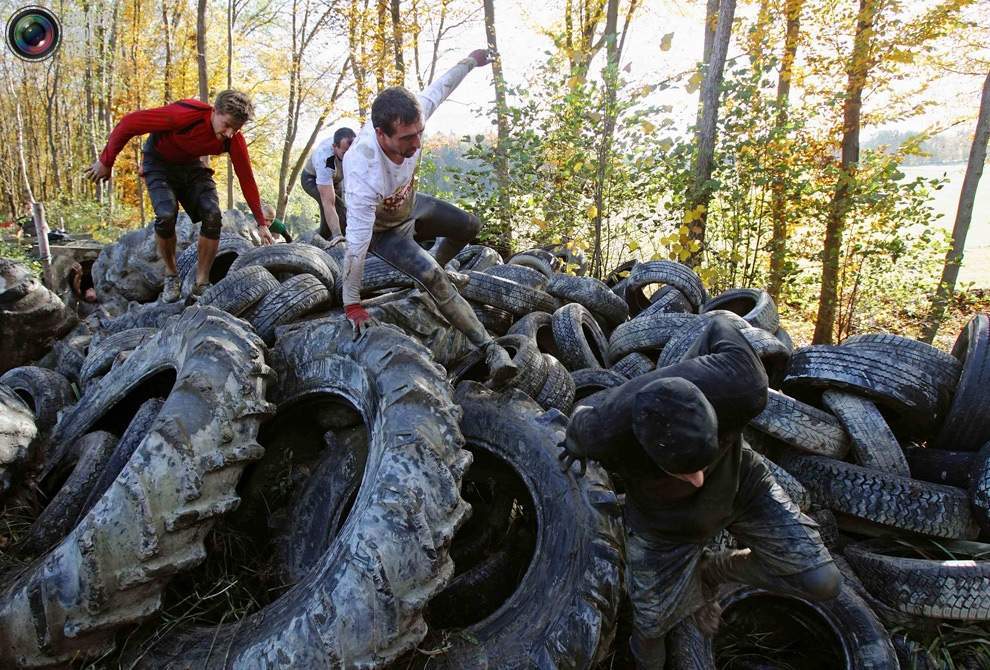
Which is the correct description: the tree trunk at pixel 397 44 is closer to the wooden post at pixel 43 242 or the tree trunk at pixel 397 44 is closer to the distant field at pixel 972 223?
the wooden post at pixel 43 242

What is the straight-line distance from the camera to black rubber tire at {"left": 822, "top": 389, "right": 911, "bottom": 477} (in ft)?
12.6

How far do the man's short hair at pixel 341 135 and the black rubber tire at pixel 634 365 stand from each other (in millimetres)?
3627

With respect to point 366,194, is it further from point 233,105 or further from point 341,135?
point 341,135

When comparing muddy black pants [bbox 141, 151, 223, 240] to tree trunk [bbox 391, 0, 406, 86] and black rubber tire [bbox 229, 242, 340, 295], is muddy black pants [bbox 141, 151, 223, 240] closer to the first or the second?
black rubber tire [bbox 229, 242, 340, 295]

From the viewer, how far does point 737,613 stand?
339 centimetres

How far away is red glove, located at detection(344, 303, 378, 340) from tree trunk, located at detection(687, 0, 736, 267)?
5480mm

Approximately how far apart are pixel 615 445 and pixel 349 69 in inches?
888

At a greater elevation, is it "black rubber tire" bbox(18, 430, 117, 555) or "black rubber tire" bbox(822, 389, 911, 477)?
"black rubber tire" bbox(822, 389, 911, 477)

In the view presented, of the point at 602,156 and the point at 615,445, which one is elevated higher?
the point at 602,156

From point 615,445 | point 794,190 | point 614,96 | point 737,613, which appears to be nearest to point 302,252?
point 615,445

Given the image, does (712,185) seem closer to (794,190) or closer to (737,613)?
(794,190)

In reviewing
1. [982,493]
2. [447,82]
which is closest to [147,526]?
[447,82]

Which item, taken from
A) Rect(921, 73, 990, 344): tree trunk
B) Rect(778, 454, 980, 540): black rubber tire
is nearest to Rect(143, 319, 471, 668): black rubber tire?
Rect(778, 454, 980, 540): black rubber tire

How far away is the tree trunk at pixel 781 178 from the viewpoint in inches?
304
